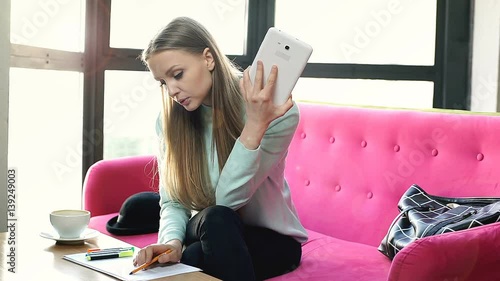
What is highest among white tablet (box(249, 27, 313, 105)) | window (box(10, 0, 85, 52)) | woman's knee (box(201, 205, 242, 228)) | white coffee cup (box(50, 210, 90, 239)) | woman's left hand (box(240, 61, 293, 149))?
window (box(10, 0, 85, 52))

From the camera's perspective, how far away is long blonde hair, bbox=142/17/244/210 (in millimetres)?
1892

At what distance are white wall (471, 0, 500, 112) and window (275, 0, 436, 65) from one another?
8.3 inches

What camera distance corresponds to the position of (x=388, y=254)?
6.86ft

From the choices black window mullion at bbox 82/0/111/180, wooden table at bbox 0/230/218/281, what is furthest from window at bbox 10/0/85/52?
wooden table at bbox 0/230/218/281

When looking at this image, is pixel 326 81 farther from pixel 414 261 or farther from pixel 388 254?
pixel 414 261

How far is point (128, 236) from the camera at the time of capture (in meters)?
2.31

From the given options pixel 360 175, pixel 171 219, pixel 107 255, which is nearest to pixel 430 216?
pixel 360 175

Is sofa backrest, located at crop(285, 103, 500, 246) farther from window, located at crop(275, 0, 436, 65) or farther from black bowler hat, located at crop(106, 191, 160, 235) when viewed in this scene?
window, located at crop(275, 0, 436, 65)

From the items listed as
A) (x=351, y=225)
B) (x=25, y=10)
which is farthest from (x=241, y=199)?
(x=25, y=10)

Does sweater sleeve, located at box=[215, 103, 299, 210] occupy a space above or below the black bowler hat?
above

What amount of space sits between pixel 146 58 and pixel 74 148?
1214mm

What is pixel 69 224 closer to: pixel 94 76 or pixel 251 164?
pixel 251 164

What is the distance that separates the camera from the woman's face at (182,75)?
185 cm

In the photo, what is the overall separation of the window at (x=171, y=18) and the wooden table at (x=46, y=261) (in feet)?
4.84
